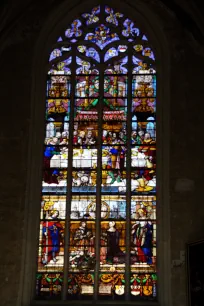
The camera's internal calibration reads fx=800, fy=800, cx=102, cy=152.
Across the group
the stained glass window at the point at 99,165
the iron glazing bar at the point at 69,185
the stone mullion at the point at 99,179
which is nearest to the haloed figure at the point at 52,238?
the stained glass window at the point at 99,165

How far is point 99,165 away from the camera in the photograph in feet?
43.8

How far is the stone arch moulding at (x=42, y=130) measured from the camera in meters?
12.6

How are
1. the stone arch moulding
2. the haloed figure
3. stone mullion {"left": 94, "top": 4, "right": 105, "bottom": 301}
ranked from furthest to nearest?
the haloed figure
stone mullion {"left": 94, "top": 4, "right": 105, "bottom": 301}
the stone arch moulding

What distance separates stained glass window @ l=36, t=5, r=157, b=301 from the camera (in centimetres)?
1273

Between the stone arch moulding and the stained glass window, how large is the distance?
0.15 m

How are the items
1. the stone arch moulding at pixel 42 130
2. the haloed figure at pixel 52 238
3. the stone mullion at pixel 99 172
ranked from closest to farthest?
the stone arch moulding at pixel 42 130 → the stone mullion at pixel 99 172 → the haloed figure at pixel 52 238

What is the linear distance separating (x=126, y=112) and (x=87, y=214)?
1.93 metres

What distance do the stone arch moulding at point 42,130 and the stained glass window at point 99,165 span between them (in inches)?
5.9

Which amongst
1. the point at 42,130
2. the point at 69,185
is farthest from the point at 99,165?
the point at 42,130

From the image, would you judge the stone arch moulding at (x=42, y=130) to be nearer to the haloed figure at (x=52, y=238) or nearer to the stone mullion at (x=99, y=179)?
the haloed figure at (x=52, y=238)

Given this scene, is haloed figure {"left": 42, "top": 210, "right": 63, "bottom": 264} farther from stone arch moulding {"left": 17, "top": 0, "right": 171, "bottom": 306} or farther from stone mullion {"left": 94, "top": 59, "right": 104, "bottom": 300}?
stone mullion {"left": 94, "top": 59, "right": 104, "bottom": 300}

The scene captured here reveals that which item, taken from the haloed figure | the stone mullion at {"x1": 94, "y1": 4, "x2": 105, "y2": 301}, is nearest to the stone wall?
the haloed figure
